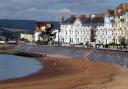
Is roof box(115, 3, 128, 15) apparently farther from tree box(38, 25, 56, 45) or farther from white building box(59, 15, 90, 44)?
tree box(38, 25, 56, 45)

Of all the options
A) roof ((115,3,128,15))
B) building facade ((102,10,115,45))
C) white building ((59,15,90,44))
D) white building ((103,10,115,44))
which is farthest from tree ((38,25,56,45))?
roof ((115,3,128,15))

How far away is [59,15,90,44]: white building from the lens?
12756cm

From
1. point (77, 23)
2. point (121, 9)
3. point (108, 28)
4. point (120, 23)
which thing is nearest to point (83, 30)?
point (77, 23)

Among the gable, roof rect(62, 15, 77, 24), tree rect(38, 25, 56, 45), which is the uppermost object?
roof rect(62, 15, 77, 24)

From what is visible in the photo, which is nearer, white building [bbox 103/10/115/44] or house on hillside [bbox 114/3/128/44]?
house on hillside [bbox 114/3/128/44]

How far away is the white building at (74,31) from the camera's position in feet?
419

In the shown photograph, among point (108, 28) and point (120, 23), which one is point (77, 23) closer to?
point (108, 28)

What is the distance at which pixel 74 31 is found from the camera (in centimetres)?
13462

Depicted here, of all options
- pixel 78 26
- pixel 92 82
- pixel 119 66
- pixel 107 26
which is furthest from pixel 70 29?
pixel 92 82

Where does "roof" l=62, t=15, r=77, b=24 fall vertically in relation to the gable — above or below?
above

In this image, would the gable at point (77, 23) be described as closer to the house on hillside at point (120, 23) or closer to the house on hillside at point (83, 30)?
the house on hillside at point (83, 30)

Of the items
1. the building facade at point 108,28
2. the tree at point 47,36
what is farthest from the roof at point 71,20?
the building facade at point 108,28

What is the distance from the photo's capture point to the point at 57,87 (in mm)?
41406

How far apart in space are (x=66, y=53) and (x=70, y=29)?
34130 millimetres
